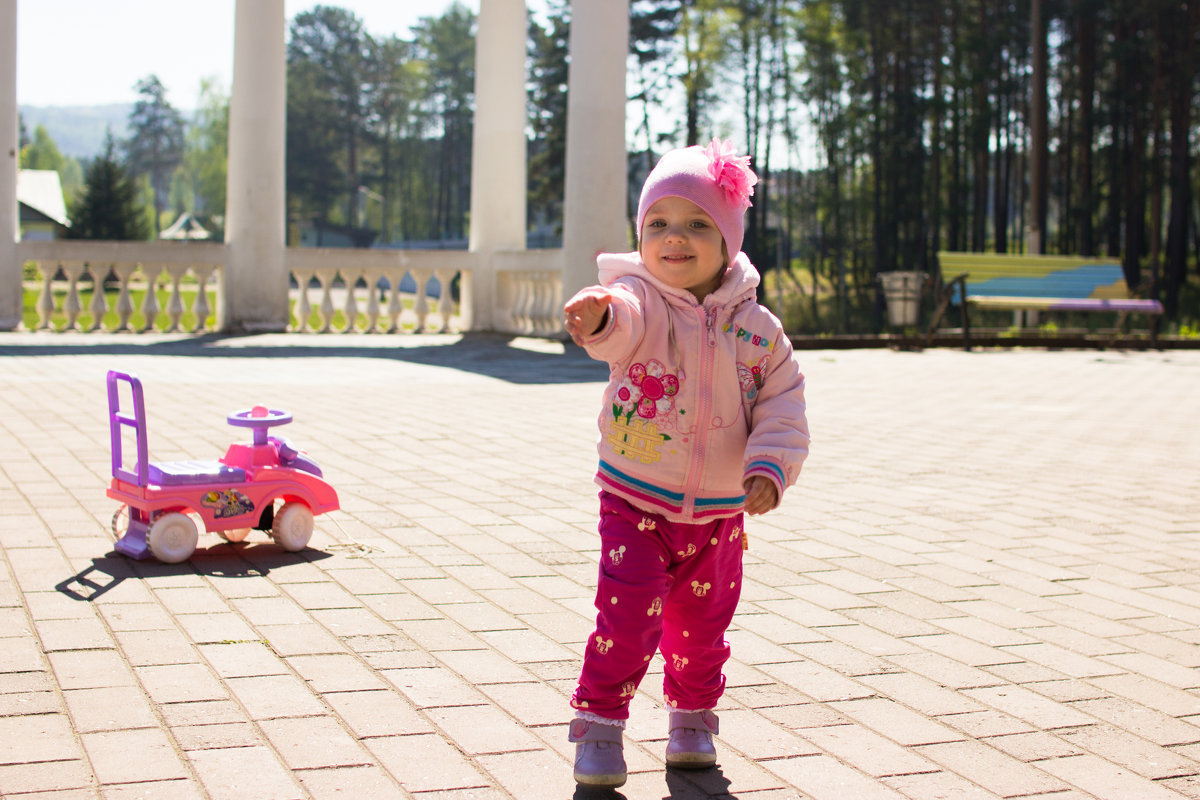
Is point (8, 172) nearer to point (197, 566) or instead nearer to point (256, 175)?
point (256, 175)

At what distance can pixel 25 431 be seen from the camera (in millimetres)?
7102

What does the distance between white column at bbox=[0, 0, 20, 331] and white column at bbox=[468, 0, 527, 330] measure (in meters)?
5.86

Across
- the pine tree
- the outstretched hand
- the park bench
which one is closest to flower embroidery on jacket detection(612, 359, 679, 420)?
the outstretched hand

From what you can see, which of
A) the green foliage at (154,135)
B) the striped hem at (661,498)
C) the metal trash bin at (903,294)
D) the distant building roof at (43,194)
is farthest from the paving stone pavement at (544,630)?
the green foliage at (154,135)

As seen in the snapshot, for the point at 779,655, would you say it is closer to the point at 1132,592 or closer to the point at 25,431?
the point at 1132,592

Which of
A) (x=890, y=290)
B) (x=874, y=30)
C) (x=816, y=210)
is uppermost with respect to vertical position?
(x=874, y=30)

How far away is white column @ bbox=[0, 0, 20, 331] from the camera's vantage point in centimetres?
1480

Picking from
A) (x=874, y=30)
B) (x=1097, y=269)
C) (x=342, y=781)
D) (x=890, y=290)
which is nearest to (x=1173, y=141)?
(x=874, y=30)

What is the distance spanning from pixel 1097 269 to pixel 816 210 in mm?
29540

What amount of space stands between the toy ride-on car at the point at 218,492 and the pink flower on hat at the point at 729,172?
2.44 metres

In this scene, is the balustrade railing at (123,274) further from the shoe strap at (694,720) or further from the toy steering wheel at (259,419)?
the shoe strap at (694,720)

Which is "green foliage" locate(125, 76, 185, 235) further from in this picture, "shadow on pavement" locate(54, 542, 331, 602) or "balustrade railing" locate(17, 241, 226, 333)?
"shadow on pavement" locate(54, 542, 331, 602)

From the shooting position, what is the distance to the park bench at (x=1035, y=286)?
16.8 meters

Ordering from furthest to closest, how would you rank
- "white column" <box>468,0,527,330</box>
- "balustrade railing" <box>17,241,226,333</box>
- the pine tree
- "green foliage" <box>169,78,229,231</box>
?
"green foliage" <box>169,78,229,231</box> → the pine tree → "white column" <box>468,0,527,330</box> → "balustrade railing" <box>17,241,226,333</box>
